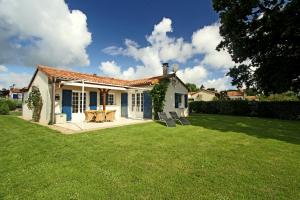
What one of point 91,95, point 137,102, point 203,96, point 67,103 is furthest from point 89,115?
point 203,96

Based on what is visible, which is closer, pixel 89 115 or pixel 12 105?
pixel 89 115

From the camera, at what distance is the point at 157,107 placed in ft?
48.9

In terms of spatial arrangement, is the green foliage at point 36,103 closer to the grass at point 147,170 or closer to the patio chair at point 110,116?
the patio chair at point 110,116

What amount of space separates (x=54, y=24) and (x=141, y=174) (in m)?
15.3

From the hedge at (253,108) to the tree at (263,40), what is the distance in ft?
11.3

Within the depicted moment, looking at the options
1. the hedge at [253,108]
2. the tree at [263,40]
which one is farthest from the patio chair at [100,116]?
the hedge at [253,108]

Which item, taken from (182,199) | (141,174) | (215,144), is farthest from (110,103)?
(182,199)

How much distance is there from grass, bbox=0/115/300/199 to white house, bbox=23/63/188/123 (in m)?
5.62

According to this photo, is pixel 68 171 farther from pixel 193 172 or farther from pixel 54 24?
pixel 54 24

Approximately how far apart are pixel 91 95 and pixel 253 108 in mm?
18787

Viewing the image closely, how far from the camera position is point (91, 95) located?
14672 millimetres

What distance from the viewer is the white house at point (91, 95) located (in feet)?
41.2

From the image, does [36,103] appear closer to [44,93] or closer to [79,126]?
[44,93]

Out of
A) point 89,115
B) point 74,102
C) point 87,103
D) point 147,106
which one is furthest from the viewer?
point 147,106
